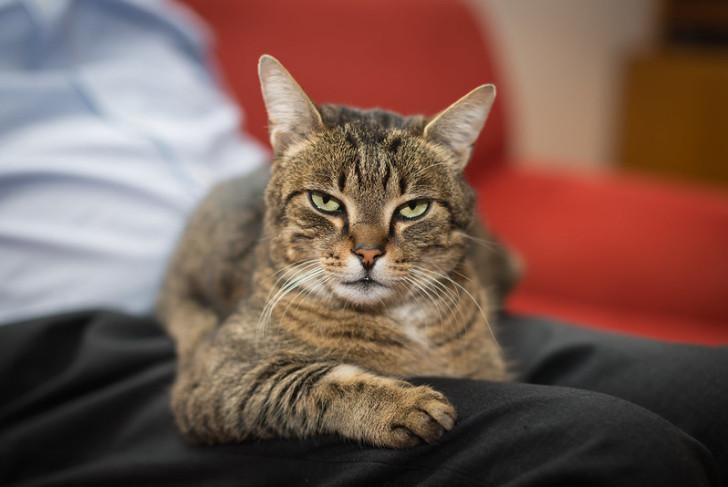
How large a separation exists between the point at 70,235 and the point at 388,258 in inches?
30.5

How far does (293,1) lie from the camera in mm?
1979

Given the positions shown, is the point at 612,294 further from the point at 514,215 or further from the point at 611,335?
the point at 611,335

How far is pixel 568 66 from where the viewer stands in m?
3.90

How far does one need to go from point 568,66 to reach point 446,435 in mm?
3558

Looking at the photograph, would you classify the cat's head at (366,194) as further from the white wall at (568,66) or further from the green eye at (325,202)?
the white wall at (568,66)

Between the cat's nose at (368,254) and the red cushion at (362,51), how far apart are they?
3.12 feet

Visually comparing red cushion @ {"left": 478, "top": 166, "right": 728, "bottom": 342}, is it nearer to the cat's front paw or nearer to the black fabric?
the black fabric

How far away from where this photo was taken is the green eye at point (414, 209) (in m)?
1.01

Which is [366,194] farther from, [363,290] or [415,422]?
[415,422]

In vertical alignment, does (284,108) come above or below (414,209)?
above

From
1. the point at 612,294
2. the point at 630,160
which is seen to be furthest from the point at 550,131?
the point at 612,294

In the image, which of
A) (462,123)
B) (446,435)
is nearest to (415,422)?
(446,435)

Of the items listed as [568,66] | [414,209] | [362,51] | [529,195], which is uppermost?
[568,66]

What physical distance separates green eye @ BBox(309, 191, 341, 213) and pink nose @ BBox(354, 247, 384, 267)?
0.10 metres
